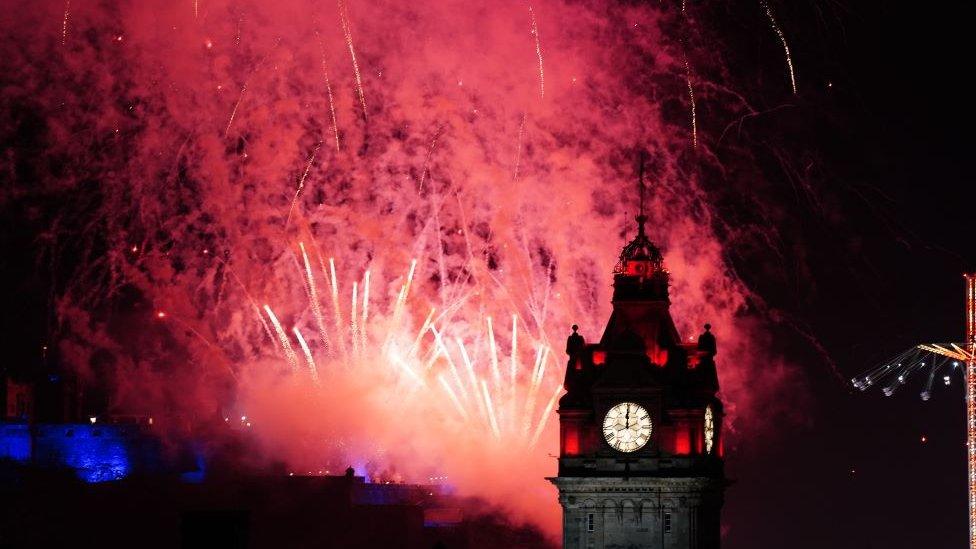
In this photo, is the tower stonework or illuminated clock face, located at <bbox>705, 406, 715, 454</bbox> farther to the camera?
illuminated clock face, located at <bbox>705, 406, 715, 454</bbox>

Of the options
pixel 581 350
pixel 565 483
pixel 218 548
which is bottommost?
pixel 218 548

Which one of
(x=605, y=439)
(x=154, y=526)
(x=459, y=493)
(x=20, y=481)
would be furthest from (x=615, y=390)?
(x=20, y=481)

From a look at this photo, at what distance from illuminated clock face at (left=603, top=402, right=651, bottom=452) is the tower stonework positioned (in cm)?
4

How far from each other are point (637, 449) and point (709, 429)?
3195 mm

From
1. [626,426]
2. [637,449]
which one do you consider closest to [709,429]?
[637,449]

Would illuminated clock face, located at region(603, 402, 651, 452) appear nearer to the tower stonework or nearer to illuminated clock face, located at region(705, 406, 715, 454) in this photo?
the tower stonework

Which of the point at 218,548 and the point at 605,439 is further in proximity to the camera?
the point at 605,439

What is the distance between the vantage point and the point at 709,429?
271 ft

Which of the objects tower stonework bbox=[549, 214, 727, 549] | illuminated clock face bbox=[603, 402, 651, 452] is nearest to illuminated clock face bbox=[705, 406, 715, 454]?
tower stonework bbox=[549, 214, 727, 549]

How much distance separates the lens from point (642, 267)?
3312 inches

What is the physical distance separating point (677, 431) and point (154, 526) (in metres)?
48.6

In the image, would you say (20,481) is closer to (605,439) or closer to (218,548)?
(605,439)

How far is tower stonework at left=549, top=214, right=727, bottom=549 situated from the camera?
80.9 metres

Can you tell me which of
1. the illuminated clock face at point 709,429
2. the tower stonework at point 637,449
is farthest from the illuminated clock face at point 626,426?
the illuminated clock face at point 709,429
